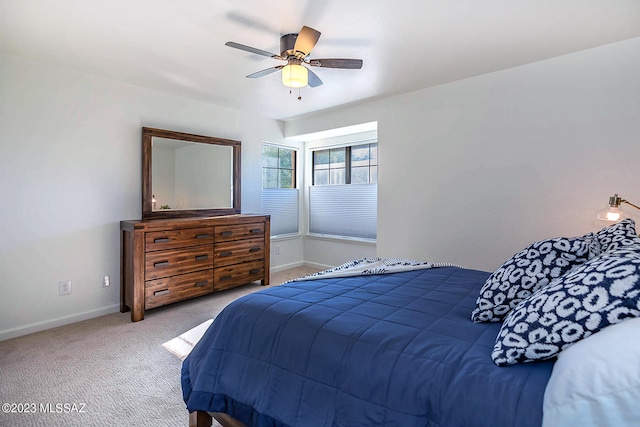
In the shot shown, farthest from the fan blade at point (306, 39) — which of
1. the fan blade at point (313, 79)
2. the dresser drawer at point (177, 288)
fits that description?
the dresser drawer at point (177, 288)

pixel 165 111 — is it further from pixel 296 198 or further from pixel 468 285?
pixel 468 285

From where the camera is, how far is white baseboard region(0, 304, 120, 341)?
2.79 metres

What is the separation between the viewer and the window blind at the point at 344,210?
4.73 m

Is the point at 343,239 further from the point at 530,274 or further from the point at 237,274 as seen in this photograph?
the point at 530,274

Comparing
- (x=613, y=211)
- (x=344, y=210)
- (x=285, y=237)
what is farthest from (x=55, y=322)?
(x=613, y=211)

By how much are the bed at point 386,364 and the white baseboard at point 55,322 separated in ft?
7.23

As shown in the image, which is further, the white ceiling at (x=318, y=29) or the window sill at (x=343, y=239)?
the window sill at (x=343, y=239)

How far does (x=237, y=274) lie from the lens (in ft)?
13.2

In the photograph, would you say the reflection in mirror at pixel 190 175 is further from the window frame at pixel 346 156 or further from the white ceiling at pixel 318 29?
the window frame at pixel 346 156

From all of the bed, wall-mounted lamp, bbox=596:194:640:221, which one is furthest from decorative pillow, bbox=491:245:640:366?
wall-mounted lamp, bbox=596:194:640:221

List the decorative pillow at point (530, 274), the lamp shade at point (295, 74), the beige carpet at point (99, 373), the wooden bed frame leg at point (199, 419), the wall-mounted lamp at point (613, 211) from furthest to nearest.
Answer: the lamp shade at point (295, 74) → the wall-mounted lamp at point (613, 211) → the beige carpet at point (99, 373) → the wooden bed frame leg at point (199, 419) → the decorative pillow at point (530, 274)

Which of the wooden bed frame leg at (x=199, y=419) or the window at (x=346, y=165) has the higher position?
the window at (x=346, y=165)

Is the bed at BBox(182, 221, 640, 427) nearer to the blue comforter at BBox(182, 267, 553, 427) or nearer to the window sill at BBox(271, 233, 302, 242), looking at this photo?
the blue comforter at BBox(182, 267, 553, 427)

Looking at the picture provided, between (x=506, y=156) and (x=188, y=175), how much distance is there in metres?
3.46
